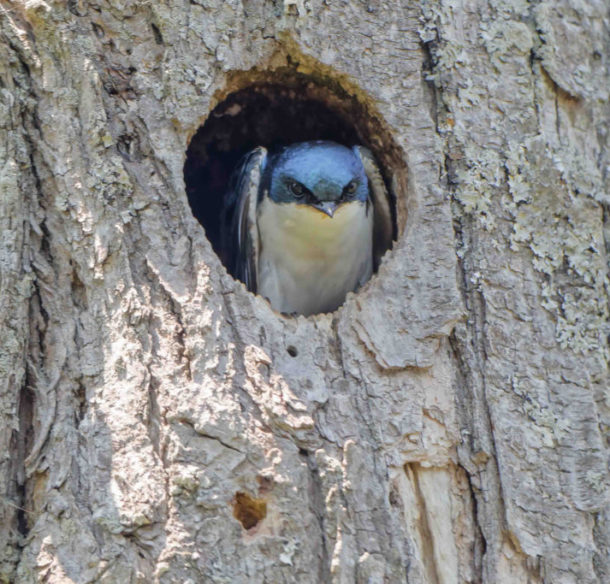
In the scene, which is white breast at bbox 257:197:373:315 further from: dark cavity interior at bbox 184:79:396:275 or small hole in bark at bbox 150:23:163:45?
small hole in bark at bbox 150:23:163:45

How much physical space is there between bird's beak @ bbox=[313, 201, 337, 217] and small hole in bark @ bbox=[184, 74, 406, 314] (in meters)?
0.21

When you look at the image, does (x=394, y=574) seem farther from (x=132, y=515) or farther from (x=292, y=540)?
(x=132, y=515)

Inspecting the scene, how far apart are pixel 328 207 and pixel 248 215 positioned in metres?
0.33

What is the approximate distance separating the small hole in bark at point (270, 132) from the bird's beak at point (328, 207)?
0.21 metres

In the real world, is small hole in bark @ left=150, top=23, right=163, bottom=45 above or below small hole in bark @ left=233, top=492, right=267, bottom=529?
above

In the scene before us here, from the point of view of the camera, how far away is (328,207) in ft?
10.7

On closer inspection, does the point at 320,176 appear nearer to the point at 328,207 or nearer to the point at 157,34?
the point at 328,207

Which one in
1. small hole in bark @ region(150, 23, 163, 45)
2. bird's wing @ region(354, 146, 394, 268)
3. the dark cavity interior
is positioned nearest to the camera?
small hole in bark @ region(150, 23, 163, 45)

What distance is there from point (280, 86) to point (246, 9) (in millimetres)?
407

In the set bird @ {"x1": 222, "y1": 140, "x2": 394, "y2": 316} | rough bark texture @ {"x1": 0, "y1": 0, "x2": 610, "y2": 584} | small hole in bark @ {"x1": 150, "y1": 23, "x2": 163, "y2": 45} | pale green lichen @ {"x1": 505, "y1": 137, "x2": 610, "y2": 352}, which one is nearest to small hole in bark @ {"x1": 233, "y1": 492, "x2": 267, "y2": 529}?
rough bark texture @ {"x1": 0, "y1": 0, "x2": 610, "y2": 584}

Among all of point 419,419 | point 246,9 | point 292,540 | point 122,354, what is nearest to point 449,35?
point 246,9

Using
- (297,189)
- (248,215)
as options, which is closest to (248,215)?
(248,215)

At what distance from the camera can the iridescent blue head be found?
318 centimetres

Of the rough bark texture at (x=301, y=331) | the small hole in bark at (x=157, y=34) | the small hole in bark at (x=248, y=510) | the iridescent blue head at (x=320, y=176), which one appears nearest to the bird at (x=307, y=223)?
the iridescent blue head at (x=320, y=176)
